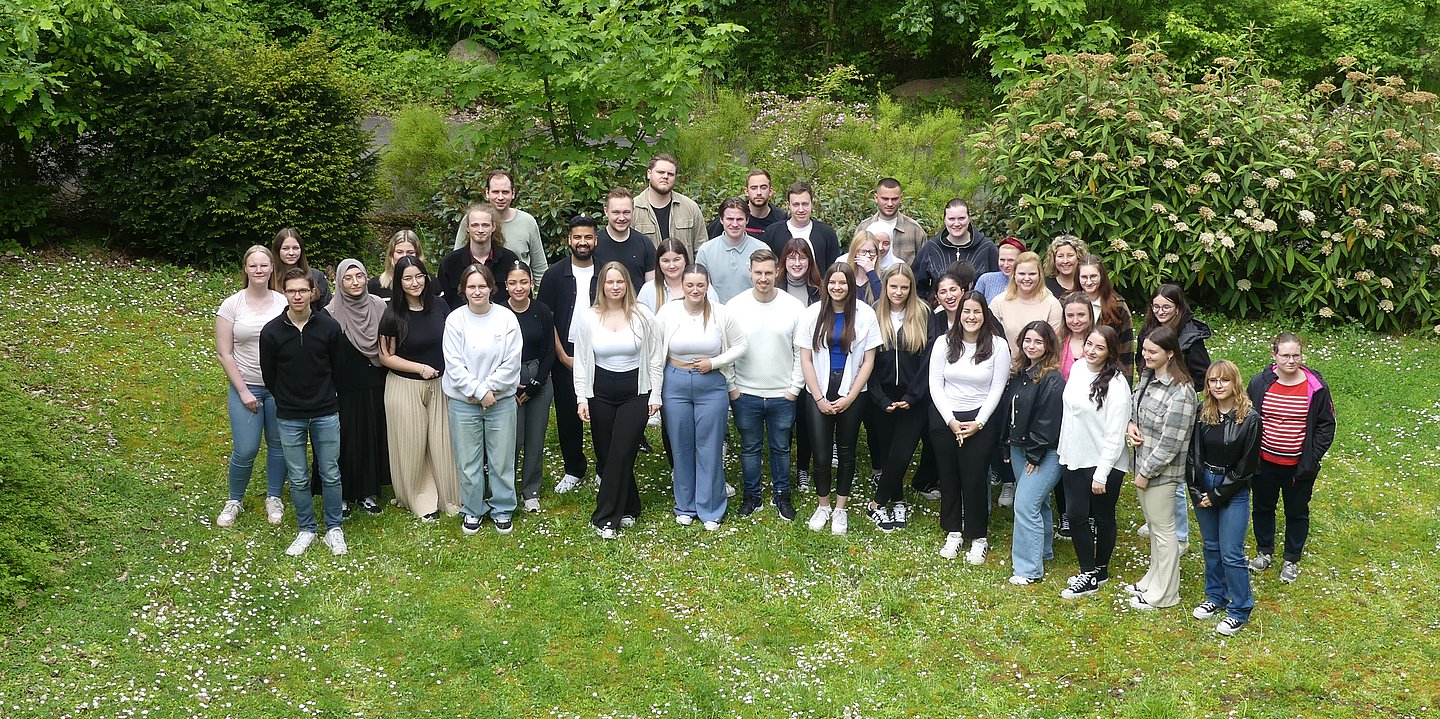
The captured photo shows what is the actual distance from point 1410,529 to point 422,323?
21.0ft

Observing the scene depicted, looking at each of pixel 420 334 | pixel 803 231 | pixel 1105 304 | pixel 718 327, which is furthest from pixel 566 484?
pixel 1105 304

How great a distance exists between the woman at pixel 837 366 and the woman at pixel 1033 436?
944mm

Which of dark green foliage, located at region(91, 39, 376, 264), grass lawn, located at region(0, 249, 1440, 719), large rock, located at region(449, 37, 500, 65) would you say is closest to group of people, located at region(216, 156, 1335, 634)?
grass lawn, located at region(0, 249, 1440, 719)

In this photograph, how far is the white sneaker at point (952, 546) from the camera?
758 centimetres

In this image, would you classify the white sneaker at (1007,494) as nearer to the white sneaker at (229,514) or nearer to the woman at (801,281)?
the woman at (801,281)

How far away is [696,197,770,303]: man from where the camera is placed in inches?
334

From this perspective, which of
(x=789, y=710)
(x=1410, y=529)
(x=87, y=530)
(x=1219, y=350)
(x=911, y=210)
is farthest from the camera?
(x=911, y=210)

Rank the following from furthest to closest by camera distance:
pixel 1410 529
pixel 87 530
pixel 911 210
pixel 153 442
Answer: pixel 911 210 → pixel 153 442 → pixel 1410 529 → pixel 87 530

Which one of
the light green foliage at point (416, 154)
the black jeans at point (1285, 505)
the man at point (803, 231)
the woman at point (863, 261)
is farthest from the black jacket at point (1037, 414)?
the light green foliage at point (416, 154)

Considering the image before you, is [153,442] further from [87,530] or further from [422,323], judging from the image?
[422,323]

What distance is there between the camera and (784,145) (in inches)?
531

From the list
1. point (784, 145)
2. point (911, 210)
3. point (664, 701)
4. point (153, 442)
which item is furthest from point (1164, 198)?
point (153, 442)

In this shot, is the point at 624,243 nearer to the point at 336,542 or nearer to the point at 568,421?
the point at 568,421

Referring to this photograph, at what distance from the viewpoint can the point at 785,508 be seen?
8.07m
